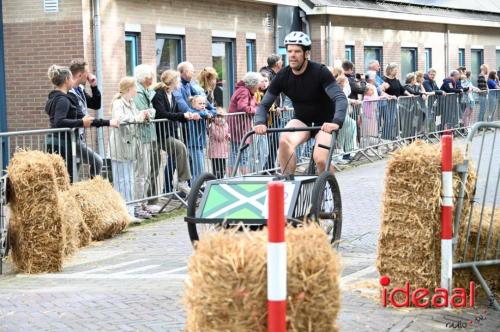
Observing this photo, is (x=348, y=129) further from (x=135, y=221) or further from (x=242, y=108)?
(x=135, y=221)

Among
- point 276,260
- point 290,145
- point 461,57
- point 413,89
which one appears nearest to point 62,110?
point 290,145

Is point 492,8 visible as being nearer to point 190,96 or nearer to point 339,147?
point 339,147

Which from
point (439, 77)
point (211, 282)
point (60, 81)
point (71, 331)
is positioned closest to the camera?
point (211, 282)

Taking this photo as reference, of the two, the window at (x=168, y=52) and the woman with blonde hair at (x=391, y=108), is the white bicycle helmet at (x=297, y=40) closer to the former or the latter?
the window at (x=168, y=52)

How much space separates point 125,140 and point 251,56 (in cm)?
1323

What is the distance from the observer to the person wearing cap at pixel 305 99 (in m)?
10.7

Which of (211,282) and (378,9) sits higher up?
(378,9)

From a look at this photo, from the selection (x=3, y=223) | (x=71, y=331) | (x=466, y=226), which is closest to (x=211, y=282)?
(x=71, y=331)

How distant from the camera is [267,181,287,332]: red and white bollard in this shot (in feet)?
16.8

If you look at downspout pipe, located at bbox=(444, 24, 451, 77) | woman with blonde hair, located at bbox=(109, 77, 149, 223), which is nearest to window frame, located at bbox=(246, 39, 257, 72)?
woman with blonde hair, located at bbox=(109, 77, 149, 223)

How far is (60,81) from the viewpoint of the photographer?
13227mm

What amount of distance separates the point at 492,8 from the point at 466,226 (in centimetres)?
3761

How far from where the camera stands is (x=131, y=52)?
21766 mm

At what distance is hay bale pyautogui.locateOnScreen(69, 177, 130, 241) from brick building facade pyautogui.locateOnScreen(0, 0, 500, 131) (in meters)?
7.15
